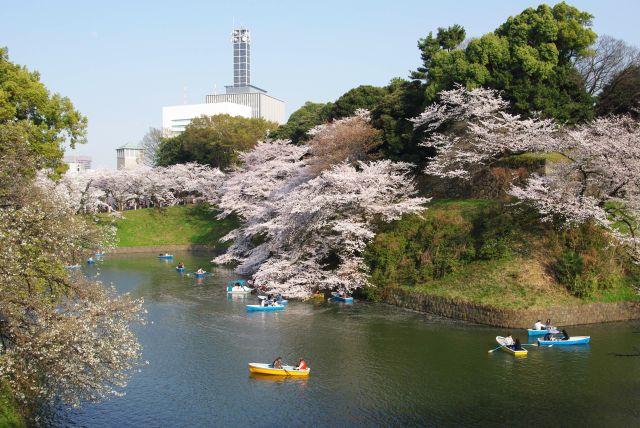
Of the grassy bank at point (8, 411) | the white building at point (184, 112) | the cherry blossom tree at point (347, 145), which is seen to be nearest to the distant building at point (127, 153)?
the white building at point (184, 112)

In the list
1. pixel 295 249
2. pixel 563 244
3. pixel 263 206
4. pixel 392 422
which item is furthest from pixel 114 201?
pixel 392 422

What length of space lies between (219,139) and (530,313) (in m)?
62.4

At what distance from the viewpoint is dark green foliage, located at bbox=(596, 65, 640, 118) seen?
153ft

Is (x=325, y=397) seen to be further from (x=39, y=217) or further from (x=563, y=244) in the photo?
(x=563, y=244)

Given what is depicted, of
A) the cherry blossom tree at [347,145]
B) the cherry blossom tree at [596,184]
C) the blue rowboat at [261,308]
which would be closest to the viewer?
the cherry blossom tree at [596,184]

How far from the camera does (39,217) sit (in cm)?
1708

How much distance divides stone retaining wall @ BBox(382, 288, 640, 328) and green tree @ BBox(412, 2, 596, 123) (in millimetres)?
16342

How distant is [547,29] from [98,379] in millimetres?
39784

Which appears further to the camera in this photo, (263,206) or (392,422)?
(263,206)

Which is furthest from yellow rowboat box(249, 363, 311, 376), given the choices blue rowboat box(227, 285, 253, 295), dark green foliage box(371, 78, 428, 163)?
dark green foliage box(371, 78, 428, 163)

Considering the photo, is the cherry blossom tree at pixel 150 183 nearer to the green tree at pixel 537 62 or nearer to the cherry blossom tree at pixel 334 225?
the cherry blossom tree at pixel 334 225

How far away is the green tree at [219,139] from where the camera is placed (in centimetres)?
8275

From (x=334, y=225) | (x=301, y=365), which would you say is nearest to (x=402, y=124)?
(x=334, y=225)

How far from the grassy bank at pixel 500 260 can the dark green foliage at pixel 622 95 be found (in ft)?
51.6
